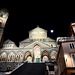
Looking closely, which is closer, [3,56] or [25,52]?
[25,52]

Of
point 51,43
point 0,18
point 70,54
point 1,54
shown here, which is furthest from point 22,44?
point 70,54

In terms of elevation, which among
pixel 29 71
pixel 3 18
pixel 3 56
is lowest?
pixel 29 71

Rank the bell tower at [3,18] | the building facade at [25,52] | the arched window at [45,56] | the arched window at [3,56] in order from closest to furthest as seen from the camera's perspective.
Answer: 1. the building facade at [25,52]
2. the arched window at [3,56]
3. the arched window at [45,56]
4. the bell tower at [3,18]

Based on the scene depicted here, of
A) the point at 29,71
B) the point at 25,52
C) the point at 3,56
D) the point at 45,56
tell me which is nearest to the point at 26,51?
the point at 25,52

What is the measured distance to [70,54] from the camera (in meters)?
15.3

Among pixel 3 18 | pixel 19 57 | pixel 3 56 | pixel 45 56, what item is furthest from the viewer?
pixel 3 18

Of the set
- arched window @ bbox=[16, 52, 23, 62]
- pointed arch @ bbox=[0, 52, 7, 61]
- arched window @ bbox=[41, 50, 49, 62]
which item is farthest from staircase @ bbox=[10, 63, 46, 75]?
pointed arch @ bbox=[0, 52, 7, 61]

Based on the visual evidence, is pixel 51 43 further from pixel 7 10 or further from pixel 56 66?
pixel 7 10

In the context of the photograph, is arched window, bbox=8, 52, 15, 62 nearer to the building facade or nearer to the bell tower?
the building facade

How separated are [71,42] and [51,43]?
63.8 ft

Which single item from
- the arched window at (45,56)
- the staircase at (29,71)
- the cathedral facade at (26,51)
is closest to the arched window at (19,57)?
the cathedral facade at (26,51)

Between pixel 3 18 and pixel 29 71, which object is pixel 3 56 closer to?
pixel 3 18

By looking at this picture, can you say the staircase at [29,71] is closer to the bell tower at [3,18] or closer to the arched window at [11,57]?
the arched window at [11,57]

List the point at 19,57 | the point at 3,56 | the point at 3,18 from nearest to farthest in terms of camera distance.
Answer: the point at 19,57
the point at 3,56
the point at 3,18
